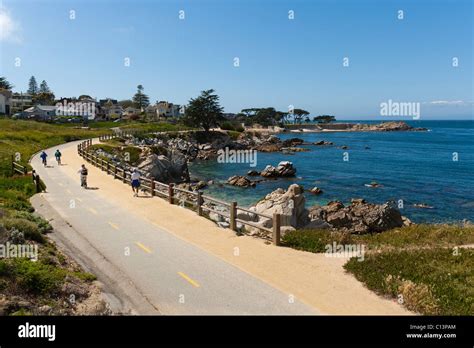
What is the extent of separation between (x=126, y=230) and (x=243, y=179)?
3097 cm

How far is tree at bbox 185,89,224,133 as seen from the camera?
328 feet

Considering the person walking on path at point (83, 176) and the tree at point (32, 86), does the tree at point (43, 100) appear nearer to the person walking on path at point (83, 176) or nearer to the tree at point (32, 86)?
the tree at point (32, 86)

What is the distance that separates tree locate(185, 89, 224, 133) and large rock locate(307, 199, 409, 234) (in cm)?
7344

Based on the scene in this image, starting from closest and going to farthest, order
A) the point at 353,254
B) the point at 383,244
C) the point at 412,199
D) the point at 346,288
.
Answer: the point at 346,288
the point at 353,254
the point at 383,244
the point at 412,199

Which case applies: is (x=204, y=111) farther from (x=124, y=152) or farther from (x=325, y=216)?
(x=325, y=216)

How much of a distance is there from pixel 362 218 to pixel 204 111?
77176 millimetres

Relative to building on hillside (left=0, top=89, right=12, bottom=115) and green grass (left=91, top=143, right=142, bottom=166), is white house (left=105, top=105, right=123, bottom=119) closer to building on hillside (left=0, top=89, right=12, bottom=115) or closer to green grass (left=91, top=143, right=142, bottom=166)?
building on hillside (left=0, top=89, right=12, bottom=115)

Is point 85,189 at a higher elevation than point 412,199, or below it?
higher

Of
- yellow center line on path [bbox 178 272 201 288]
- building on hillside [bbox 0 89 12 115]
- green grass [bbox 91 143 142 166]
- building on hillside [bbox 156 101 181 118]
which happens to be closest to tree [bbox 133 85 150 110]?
building on hillside [bbox 156 101 181 118]

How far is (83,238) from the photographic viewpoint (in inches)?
604

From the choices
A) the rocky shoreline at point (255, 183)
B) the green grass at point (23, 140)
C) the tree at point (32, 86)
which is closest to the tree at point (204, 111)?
the rocky shoreline at point (255, 183)
